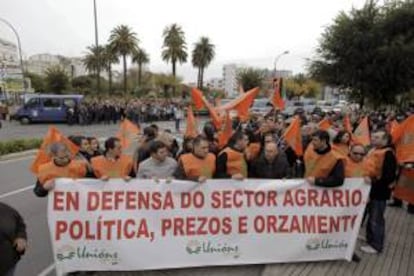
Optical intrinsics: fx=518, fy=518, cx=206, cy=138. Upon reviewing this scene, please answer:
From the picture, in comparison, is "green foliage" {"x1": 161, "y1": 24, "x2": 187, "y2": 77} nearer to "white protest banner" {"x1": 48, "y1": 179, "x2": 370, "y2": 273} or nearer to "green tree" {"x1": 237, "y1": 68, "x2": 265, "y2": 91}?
"green tree" {"x1": 237, "y1": 68, "x2": 265, "y2": 91}

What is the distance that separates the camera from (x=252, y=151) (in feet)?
24.5

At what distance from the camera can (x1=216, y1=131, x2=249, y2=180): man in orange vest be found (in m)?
6.21

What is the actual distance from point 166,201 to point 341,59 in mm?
23120

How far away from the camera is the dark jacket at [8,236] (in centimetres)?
388

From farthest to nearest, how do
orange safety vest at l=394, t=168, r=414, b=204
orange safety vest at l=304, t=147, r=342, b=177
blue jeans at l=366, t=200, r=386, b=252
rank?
orange safety vest at l=394, t=168, r=414, b=204, blue jeans at l=366, t=200, r=386, b=252, orange safety vest at l=304, t=147, r=342, b=177

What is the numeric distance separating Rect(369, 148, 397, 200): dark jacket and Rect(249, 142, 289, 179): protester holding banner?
3.66ft

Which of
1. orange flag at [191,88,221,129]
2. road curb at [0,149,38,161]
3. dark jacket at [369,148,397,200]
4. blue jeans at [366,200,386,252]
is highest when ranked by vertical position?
orange flag at [191,88,221,129]

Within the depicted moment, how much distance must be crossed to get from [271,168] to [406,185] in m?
3.10

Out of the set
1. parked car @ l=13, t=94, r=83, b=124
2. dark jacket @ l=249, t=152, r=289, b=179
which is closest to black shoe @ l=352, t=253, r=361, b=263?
dark jacket @ l=249, t=152, r=289, b=179

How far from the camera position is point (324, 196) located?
6.14 m

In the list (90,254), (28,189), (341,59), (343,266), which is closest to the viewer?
(90,254)

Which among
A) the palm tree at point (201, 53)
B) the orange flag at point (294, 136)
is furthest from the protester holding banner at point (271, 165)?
the palm tree at point (201, 53)

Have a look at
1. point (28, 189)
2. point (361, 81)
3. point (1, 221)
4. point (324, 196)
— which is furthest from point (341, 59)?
point (1, 221)

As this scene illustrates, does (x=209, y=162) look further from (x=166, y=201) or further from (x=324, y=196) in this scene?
(x=324, y=196)
